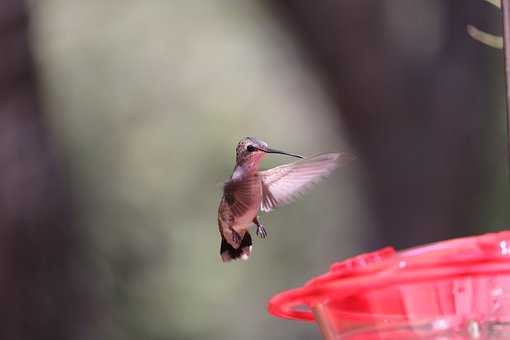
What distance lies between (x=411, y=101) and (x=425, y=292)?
3.79 metres

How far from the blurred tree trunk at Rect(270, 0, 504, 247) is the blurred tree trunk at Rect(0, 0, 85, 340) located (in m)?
1.44

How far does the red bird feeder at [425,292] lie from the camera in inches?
46.8

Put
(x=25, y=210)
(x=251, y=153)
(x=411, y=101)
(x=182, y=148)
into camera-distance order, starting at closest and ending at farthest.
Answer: (x=251, y=153) < (x=25, y=210) < (x=411, y=101) < (x=182, y=148)

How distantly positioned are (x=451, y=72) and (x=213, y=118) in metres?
2.32

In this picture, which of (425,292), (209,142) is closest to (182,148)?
(209,142)

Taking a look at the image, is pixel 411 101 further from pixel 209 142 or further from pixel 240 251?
pixel 240 251

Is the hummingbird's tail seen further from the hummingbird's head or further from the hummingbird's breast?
the hummingbird's head

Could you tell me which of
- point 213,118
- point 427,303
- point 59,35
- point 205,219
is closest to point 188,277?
point 205,219

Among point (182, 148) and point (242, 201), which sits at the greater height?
point (182, 148)

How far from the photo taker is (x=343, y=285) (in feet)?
4.06

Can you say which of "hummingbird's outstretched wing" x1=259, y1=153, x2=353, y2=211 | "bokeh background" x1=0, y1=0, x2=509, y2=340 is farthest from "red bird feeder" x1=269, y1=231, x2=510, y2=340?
"bokeh background" x1=0, y1=0, x2=509, y2=340

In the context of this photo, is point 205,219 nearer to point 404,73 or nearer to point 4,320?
point 404,73

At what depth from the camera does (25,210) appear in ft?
14.6

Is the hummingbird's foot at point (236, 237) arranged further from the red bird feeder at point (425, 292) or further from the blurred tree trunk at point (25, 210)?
the blurred tree trunk at point (25, 210)
